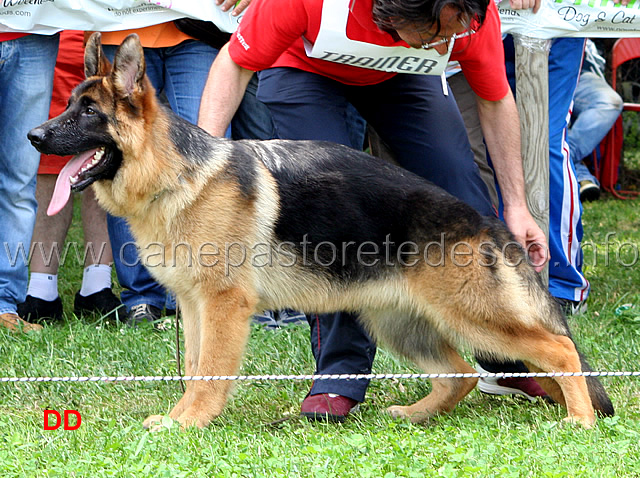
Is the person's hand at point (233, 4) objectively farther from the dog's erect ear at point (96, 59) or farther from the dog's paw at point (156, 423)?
the dog's paw at point (156, 423)

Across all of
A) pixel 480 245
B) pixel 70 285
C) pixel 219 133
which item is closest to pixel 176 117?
pixel 219 133

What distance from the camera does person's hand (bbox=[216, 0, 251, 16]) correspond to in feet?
14.7

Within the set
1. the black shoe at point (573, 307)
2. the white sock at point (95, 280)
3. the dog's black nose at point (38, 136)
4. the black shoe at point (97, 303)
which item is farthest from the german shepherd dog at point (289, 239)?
the white sock at point (95, 280)

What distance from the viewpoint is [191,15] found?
455cm

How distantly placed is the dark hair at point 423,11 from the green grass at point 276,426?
5.19ft

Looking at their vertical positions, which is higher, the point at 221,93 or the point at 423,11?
the point at 423,11

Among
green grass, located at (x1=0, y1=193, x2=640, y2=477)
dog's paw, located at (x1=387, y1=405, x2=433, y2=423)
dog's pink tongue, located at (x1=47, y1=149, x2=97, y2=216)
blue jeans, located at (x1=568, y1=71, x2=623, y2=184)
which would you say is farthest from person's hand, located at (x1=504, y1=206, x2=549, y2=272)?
blue jeans, located at (x1=568, y1=71, x2=623, y2=184)

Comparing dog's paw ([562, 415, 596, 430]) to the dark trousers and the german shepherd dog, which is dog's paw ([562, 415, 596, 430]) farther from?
the dark trousers

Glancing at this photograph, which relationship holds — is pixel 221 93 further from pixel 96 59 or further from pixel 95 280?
pixel 95 280

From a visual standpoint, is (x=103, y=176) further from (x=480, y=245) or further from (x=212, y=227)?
(x=480, y=245)

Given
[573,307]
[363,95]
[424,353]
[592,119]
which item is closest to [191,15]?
[363,95]

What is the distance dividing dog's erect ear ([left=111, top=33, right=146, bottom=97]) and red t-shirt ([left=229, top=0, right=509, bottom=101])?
523mm

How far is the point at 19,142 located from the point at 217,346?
2207 mm

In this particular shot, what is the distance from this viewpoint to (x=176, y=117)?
3264mm
